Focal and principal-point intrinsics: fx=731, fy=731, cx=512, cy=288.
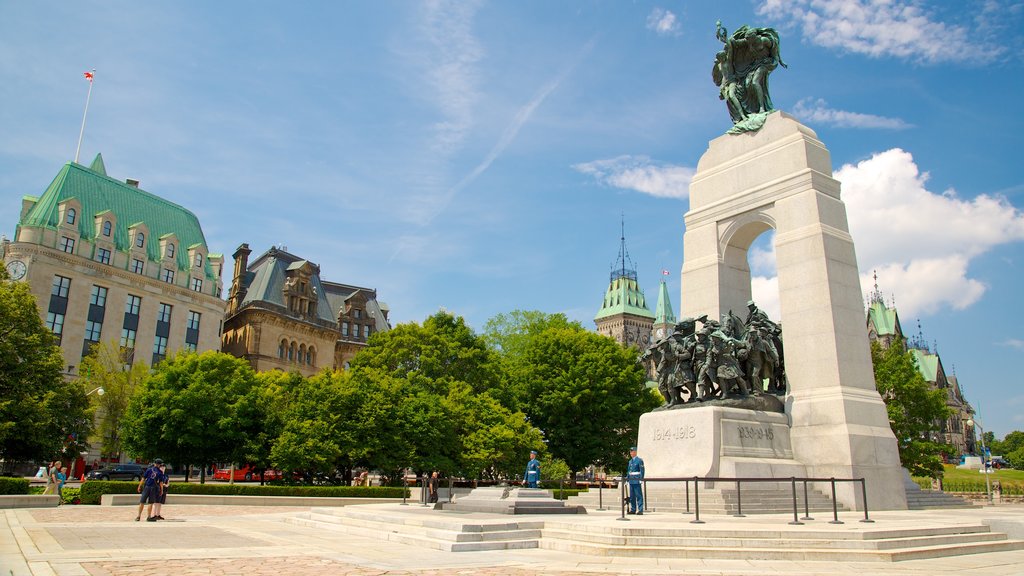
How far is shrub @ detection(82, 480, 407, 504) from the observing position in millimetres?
25641

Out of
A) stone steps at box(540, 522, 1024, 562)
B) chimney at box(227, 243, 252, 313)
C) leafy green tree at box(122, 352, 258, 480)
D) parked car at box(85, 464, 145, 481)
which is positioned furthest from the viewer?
chimney at box(227, 243, 252, 313)

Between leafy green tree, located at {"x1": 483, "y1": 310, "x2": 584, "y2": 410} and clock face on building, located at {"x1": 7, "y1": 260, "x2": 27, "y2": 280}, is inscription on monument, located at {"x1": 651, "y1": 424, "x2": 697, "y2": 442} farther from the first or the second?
clock face on building, located at {"x1": 7, "y1": 260, "x2": 27, "y2": 280}

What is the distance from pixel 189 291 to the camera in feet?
222

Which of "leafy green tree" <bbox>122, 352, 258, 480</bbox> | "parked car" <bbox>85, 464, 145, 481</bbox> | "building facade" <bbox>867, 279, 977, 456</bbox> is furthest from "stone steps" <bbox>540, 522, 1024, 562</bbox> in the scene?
"building facade" <bbox>867, 279, 977, 456</bbox>

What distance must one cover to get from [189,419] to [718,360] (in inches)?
1059

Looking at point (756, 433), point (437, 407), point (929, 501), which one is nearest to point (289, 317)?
point (437, 407)

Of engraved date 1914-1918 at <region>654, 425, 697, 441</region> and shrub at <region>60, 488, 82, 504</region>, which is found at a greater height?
engraved date 1914-1918 at <region>654, 425, 697, 441</region>

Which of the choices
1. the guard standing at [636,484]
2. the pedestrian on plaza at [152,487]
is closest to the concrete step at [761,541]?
the guard standing at [636,484]

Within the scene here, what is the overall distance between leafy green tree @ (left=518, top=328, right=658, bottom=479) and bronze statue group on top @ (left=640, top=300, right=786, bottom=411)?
23183 millimetres

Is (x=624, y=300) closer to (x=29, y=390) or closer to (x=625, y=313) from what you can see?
(x=625, y=313)

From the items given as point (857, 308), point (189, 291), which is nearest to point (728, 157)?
point (857, 308)

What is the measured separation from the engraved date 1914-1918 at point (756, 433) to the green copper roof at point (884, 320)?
124m

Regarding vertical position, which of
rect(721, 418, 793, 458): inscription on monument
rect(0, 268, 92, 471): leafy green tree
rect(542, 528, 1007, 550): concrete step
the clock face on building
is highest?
the clock face on building

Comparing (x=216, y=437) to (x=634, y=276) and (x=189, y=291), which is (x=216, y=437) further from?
(x=634, y=276)
